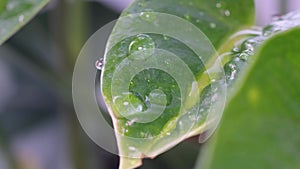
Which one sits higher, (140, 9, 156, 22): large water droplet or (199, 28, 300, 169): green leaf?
(199, 28, 300, 169): green leaf

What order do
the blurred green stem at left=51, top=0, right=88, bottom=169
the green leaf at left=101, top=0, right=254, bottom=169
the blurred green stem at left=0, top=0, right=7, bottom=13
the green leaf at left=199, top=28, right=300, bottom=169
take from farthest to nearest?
the blurred green stem at left=51, top=0, right=88, bottom=169
the blurred green stem at left=0, top=0, right=7, bottom=13
the green leaf at left=101, top=0, right=254, bottom=169
the green leaf at left=199, top=28, right=300, bottom=169

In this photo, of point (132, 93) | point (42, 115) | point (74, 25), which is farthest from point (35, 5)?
point (42, 115)

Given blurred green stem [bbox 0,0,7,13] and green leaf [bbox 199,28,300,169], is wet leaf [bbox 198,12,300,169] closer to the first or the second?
green leaf [bbox 199,28,300,169]

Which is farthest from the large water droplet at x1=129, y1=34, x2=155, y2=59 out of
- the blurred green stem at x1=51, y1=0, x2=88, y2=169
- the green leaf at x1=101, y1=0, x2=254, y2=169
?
the blurred green stem at x1=51, y1=0, x2=88, y2=169

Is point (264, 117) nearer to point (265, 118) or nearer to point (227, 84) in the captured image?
point (265, 118)

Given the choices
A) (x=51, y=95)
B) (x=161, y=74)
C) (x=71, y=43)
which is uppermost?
(x=161, y=74)

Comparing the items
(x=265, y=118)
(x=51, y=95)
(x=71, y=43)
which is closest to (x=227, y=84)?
(x=265, y=118)

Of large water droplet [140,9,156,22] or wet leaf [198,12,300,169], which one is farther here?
large water droplet [140,9,156,22]
